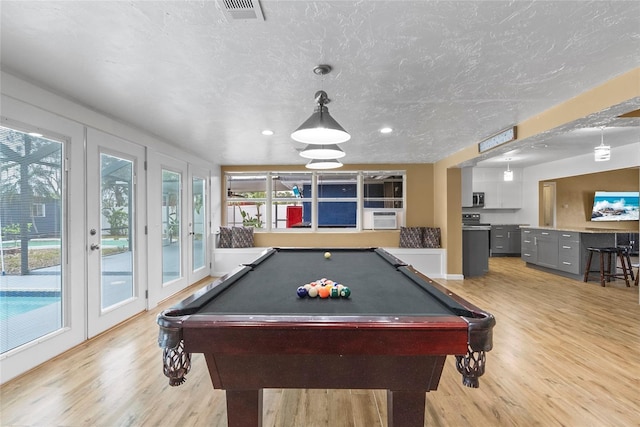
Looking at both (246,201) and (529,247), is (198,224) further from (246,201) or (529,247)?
(529,247)

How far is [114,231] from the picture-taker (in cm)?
335

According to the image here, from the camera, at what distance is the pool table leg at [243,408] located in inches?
54.6

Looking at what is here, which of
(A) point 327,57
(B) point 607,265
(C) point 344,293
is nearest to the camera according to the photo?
(C) point 344,293

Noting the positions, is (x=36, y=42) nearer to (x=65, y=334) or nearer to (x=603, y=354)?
(x=65, y=334)

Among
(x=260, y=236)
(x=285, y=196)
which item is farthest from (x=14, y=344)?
(x=285, y=196)

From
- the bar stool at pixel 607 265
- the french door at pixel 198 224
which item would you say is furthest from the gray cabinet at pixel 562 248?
the french door at pixel 198 224

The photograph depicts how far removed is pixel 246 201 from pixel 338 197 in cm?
224

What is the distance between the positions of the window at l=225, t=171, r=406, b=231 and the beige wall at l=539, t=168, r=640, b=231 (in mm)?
4239

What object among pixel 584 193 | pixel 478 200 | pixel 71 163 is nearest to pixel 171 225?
pixel 71 163

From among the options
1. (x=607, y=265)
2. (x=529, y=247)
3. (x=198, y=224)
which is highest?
(x=198, y=224)

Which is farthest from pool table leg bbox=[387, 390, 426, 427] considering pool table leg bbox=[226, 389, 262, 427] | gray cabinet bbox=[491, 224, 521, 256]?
gray cabinet bbox=[491, 224, 521, 256]

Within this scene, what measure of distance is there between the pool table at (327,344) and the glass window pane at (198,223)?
4.06 meters

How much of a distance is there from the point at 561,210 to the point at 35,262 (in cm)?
976

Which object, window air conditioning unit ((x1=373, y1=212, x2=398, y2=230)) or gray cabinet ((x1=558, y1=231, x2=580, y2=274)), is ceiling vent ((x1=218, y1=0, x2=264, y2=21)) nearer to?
window air conditioning unit ((x1=373, y1=212, x2=398, y2=230))
